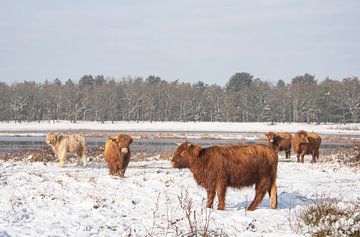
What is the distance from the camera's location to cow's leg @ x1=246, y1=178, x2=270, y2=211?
10688 millimetres

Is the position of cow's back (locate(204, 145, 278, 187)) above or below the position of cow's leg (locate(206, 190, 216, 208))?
above

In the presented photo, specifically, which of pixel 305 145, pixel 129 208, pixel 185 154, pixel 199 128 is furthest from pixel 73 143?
pixel 199 128

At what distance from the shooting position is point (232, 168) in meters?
10.6

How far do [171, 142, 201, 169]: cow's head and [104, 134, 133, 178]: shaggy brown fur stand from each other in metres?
4.61

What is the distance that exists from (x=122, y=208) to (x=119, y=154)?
590cm

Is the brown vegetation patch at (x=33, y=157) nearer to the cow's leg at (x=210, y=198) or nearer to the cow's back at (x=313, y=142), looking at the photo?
the cow's back at (x=313, y=142)

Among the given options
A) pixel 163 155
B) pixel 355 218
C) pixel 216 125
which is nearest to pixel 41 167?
Answer: pixel 163 155

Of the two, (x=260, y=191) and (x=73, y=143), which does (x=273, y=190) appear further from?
(x=73, y=143)

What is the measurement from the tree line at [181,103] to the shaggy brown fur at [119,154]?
281 ft

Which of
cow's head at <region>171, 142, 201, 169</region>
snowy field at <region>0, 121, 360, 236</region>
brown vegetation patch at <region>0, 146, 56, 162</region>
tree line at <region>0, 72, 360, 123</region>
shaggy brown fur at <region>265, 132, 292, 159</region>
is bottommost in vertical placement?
brown vegetation patch at <region>0, 146, 56, 162</region>

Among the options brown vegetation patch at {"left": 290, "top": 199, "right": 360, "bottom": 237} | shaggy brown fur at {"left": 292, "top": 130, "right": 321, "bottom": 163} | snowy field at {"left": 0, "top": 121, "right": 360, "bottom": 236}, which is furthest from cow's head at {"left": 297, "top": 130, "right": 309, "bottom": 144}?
brown vegetation patch at {"left": 290, "top": 199, "right": 360, "bottom": 237}

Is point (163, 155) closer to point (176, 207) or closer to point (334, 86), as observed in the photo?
point (176, 207)

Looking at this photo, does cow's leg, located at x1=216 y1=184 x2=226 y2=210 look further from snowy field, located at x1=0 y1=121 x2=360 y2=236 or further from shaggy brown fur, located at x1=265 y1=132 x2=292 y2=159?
shaggy brown fur, located at x1=265 y1=132 x2=292 y2=159

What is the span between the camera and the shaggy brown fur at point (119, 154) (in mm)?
15617
